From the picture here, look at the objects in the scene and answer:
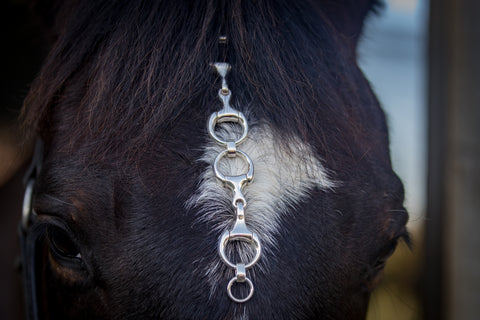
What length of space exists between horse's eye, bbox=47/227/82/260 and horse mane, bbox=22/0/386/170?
0.19 metres

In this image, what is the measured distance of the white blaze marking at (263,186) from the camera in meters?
0.77

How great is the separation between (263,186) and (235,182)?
0.06 m

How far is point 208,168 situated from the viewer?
80 cm

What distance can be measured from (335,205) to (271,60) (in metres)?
0.34

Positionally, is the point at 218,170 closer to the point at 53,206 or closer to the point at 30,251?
the point at 53,206

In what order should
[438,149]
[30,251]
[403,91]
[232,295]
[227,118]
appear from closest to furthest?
[232,295] → [227,118] → [30,251] → [438,149] → [403,91]

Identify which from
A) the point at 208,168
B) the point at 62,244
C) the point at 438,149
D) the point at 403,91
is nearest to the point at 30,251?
the point at 62,244

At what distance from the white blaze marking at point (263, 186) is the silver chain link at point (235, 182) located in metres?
0.01

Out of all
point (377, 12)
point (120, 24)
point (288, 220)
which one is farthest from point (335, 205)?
point (377, 12)

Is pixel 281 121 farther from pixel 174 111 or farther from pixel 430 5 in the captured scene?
pixel 430 5

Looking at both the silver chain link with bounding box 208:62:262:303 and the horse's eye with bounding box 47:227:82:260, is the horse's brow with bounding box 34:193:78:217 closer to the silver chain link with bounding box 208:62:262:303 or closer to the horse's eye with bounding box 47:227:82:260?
the horse's eye with bounding box 47:227:82:260

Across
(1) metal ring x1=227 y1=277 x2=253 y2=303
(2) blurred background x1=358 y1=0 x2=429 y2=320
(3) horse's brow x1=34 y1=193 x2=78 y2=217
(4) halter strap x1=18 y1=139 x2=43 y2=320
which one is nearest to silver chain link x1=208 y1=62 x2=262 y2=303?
(1) metal ring x1=227 y1=277 x2=253 y2=303

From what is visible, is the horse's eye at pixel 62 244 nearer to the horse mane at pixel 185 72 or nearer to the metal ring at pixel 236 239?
the horse mane at pixel 185 72

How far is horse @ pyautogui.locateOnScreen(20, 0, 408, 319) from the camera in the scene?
0.76 m
